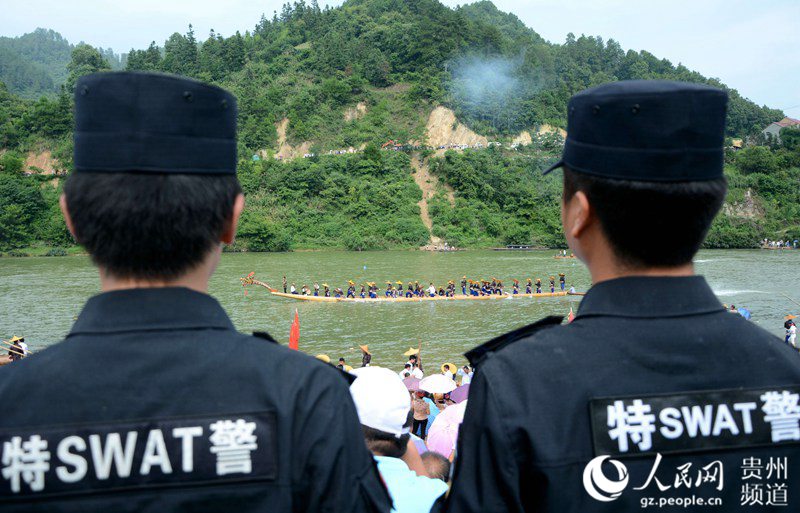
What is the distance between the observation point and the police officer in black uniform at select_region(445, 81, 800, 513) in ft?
4.53

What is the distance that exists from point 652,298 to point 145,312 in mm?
1145

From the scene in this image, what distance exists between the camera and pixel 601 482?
139 centimetres

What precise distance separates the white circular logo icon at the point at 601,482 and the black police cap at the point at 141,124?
108cm

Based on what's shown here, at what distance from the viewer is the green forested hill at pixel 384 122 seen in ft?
182

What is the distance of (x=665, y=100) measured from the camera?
1431 mm

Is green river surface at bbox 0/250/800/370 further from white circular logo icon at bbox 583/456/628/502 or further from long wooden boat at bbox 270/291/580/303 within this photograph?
white circular logo icon at bbox 583/456/628/502

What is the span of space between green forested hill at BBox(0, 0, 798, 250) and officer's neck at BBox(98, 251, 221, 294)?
50107mm

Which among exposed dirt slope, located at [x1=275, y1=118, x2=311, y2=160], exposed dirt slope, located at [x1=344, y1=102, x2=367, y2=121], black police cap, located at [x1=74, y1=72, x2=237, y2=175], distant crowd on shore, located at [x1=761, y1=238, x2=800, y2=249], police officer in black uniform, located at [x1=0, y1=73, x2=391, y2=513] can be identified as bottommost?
distant crowd on shore, located at [x1=761, y1=238, x2=800, y2=249]

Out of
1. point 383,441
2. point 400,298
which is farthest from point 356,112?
point 383,441

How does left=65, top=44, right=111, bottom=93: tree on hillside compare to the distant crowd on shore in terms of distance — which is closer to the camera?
the distant crowd on shore

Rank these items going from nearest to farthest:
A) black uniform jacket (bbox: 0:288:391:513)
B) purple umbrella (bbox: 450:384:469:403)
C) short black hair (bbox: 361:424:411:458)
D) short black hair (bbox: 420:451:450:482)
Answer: black uniform jacket (bbox: 0:288:391:513), short black hair (bbox: 361:424:411:458), short black hair (bbox: 420:451:450:482), purple umbrella (bbox: 450:384:469:403)

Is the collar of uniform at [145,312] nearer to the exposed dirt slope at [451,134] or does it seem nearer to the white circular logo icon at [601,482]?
the white circular logo icon at [601,482]

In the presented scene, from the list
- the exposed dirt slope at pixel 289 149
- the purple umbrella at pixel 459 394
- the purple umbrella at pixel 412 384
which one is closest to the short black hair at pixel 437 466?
the purple umbrella at pixel 459 394

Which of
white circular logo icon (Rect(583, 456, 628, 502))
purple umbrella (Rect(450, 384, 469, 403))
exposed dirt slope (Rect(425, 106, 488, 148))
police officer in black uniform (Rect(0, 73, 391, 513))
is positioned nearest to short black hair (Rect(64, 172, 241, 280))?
police officer in black uniform (Rect(0, 73, 391, 513))
